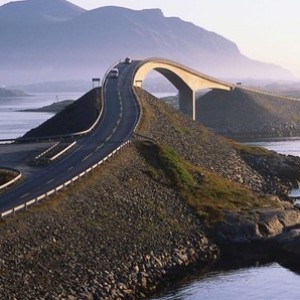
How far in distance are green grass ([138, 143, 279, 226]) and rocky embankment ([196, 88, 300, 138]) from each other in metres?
74.0

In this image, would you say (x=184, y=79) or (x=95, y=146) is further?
(x=184, y=79)

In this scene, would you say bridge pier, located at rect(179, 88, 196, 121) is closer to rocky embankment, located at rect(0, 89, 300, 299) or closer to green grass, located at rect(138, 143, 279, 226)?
rocky embankment, located at rect(0, 89, 300, 299)

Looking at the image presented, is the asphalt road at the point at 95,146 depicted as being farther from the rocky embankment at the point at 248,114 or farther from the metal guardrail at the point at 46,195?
the rocky embankment at the point at 248,114

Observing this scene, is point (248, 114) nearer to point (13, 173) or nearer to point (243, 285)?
point (13, 173)

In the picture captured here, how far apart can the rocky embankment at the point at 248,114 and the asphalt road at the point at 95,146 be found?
4010cm

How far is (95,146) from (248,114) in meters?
89.2

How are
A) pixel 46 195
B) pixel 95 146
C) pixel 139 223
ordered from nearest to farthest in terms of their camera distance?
pixel 46 195
pixel 139 223
pixel 95 146

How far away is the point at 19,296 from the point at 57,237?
7.39 m

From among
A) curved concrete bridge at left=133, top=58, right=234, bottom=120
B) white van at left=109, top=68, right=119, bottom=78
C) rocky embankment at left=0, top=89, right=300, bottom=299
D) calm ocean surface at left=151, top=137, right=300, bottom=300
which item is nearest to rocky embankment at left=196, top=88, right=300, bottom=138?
curved concrete bridge at left=133, top=58, right=234, bottom=120

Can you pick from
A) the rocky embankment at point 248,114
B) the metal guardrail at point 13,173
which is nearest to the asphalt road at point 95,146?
the metal guardrail at point 13,173

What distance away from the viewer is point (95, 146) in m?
66.8

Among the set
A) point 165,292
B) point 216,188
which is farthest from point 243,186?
point 165,292

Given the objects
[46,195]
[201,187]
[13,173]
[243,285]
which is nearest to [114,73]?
[201,187]

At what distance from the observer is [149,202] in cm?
5484
